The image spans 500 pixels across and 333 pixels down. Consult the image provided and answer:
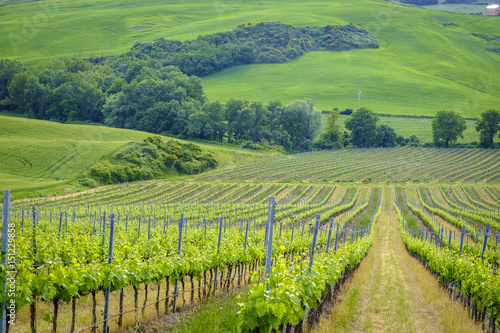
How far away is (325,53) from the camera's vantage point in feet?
520

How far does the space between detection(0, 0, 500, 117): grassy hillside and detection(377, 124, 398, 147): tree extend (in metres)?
17.6

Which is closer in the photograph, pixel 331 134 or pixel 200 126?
pixel 200 126

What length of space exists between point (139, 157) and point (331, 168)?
29419 mm

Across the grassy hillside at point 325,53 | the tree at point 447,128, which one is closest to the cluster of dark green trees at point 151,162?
the tree at point 447,128

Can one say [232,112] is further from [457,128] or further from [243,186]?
[457,128]

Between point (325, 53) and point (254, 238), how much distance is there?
499ft

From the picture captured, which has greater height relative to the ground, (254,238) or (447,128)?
(447,128)

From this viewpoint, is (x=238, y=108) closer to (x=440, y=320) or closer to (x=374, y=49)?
(x=440, y=320)

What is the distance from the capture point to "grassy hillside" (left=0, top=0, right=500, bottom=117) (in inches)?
4675

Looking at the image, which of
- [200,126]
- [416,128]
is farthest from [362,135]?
[200,126]

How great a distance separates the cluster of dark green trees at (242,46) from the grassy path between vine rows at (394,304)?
358ft

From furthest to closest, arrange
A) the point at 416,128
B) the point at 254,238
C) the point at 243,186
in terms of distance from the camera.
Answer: the point at 416,128 < the point at 243,186 < the point at 254,238

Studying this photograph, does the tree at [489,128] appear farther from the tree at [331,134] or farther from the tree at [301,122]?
the tree at [301,122]

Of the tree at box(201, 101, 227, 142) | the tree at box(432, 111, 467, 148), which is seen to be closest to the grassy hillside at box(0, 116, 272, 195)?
the tree at box(201, 101, 227, 142)
